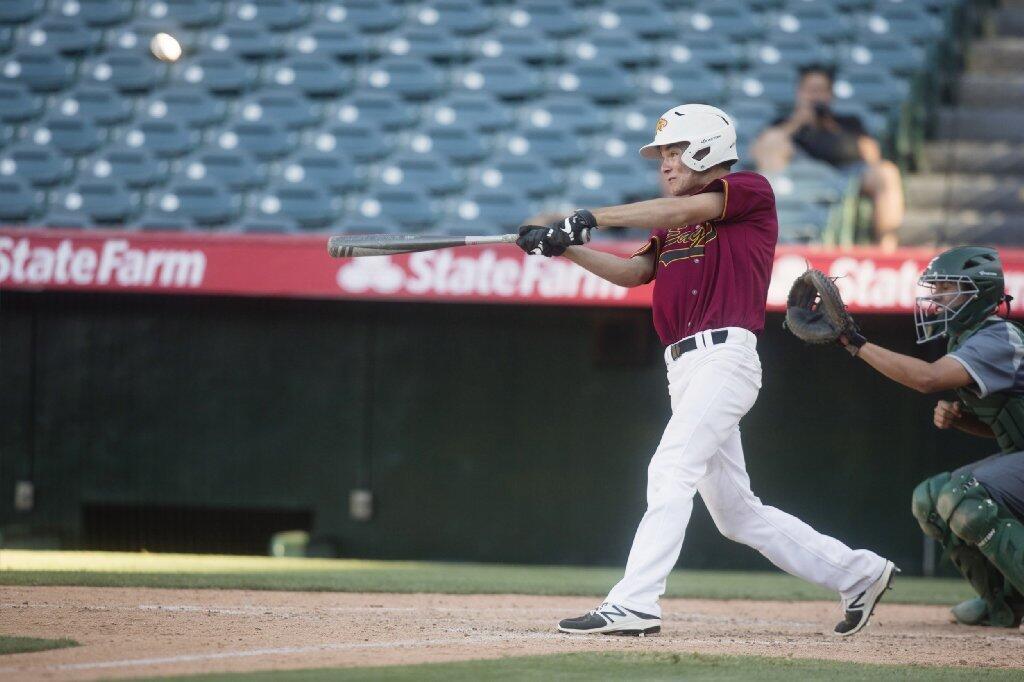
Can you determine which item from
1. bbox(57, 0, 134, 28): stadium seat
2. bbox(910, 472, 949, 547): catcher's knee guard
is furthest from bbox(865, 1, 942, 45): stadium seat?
bbox(910, 472, 949, 547): catcher's knee guard

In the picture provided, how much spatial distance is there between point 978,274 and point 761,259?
2.92ft

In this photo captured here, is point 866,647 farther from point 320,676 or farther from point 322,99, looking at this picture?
point 322,99

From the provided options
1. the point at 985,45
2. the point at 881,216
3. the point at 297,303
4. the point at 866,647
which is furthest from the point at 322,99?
the point at 866,647

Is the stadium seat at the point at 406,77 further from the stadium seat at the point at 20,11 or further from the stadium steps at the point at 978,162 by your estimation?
the stadium steps at the point at 978,162

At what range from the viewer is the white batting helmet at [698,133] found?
4516 millimetres

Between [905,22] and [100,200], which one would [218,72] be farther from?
[905,22]

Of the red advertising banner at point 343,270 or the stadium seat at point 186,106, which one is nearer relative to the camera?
the red advertising banner at point 343,270

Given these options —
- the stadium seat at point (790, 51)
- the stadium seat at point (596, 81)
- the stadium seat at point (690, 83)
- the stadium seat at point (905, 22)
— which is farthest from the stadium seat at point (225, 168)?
the stadium seat at point (905, 22)

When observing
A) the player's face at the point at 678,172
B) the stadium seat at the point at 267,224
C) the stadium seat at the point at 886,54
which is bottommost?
the player's face at the point at 678,172

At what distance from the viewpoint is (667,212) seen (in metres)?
4.25

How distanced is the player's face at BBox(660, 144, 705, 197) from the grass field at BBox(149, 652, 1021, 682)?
5.40 feet

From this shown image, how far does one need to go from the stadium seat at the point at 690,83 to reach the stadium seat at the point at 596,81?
220mm

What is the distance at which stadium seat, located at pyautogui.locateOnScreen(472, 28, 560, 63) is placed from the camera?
1075cm

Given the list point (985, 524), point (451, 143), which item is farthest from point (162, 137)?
point (985, 524)
